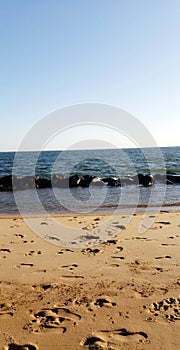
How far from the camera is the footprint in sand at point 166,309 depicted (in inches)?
145

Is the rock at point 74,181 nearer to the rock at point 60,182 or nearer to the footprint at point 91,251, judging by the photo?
the rock at point 60,182

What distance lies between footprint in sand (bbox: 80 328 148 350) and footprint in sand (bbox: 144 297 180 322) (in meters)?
0.37

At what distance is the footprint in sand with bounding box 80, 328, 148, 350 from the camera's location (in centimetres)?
321

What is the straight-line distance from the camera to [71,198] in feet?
52.1

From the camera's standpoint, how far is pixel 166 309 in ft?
12.8

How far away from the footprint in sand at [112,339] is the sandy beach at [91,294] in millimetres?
10

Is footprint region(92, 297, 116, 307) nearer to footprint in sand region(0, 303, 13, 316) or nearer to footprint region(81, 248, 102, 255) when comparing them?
footprint in sand region(0, 303, 13, 316)

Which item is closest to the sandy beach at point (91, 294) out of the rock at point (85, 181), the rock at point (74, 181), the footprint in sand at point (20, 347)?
the footprint in sand at point (20, 347)

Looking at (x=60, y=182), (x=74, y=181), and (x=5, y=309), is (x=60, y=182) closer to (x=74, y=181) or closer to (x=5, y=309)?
(x=74, y=181)

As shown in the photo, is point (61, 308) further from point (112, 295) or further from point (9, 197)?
point (9, 197)

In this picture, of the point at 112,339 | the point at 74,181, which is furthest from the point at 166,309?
the point at 74,181

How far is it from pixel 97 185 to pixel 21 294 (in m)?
17.0

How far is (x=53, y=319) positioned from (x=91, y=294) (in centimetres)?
79

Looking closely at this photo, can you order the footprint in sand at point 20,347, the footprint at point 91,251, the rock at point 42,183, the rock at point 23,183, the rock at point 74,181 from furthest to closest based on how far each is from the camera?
1. the rock at point 74,181
2. the rock at point 42,183
3. the rock at point 23,183
4. the footprint at point 91,251
5. the footprint in sand at point 20,347
